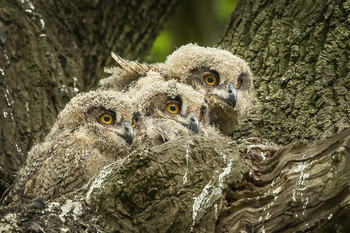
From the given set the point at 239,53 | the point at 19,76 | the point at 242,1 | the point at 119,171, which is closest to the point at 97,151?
the point at 119,171

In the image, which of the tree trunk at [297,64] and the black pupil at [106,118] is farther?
the black pupil at [106,118]

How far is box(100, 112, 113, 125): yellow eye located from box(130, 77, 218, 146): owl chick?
0.18m

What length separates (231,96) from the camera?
161 inches

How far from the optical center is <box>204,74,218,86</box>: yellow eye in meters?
4.16

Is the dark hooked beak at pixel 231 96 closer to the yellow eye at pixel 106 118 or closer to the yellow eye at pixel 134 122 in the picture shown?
the yellow eye at pixel 134 122

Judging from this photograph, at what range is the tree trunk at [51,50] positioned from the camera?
4.13 metres

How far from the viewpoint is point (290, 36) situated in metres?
3.96

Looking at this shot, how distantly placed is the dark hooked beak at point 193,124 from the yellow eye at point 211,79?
51cm

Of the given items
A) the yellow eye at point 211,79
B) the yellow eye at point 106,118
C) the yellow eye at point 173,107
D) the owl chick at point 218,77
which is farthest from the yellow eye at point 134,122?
the yellow eye at point 211,79

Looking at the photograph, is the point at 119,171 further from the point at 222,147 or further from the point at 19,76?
the point at 19,76

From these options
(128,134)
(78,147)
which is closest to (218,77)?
(128,134)

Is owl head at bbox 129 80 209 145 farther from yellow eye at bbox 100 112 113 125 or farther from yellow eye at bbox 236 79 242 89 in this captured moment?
yellow eye at bbox 236 79 242 89

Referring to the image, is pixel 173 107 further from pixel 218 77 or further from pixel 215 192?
pixel 215 192

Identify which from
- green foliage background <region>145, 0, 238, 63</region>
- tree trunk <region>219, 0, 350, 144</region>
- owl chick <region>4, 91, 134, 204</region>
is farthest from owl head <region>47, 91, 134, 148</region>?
green foliage background <region>145, 0, 238, 63</region>
